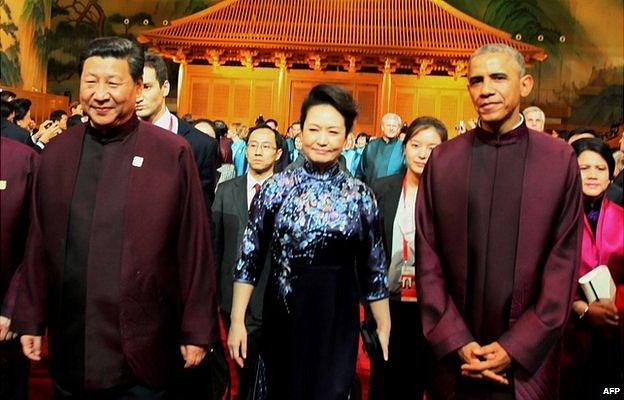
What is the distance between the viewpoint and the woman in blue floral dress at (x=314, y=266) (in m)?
2.68

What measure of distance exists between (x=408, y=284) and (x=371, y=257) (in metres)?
0.48

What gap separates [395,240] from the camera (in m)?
3.28

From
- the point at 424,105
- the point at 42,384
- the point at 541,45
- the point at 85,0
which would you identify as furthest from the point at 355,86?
the point at 42,384

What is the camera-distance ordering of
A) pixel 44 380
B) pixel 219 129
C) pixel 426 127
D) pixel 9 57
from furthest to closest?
pixel 9 57 < pixel 219 129 < pixel 44 380 < pixel 426 127

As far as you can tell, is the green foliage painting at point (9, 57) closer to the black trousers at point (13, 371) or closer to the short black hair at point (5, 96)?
the short black hair at point (5, 96)

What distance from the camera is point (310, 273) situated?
268cm

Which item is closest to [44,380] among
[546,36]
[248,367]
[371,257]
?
[248,367]

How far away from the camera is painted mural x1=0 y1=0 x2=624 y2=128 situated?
18281 mm

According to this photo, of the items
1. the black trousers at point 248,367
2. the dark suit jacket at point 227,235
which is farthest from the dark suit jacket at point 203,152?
the black trousers at point 248,367

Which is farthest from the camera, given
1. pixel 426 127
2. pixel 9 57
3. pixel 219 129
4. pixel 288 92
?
pixel 9 57

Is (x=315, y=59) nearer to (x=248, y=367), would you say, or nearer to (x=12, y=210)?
(x=248, y=367)

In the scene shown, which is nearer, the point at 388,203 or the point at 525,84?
the point at 525,84

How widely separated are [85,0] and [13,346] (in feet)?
58.3

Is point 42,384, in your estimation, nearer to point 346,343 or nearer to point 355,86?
point 346,343
